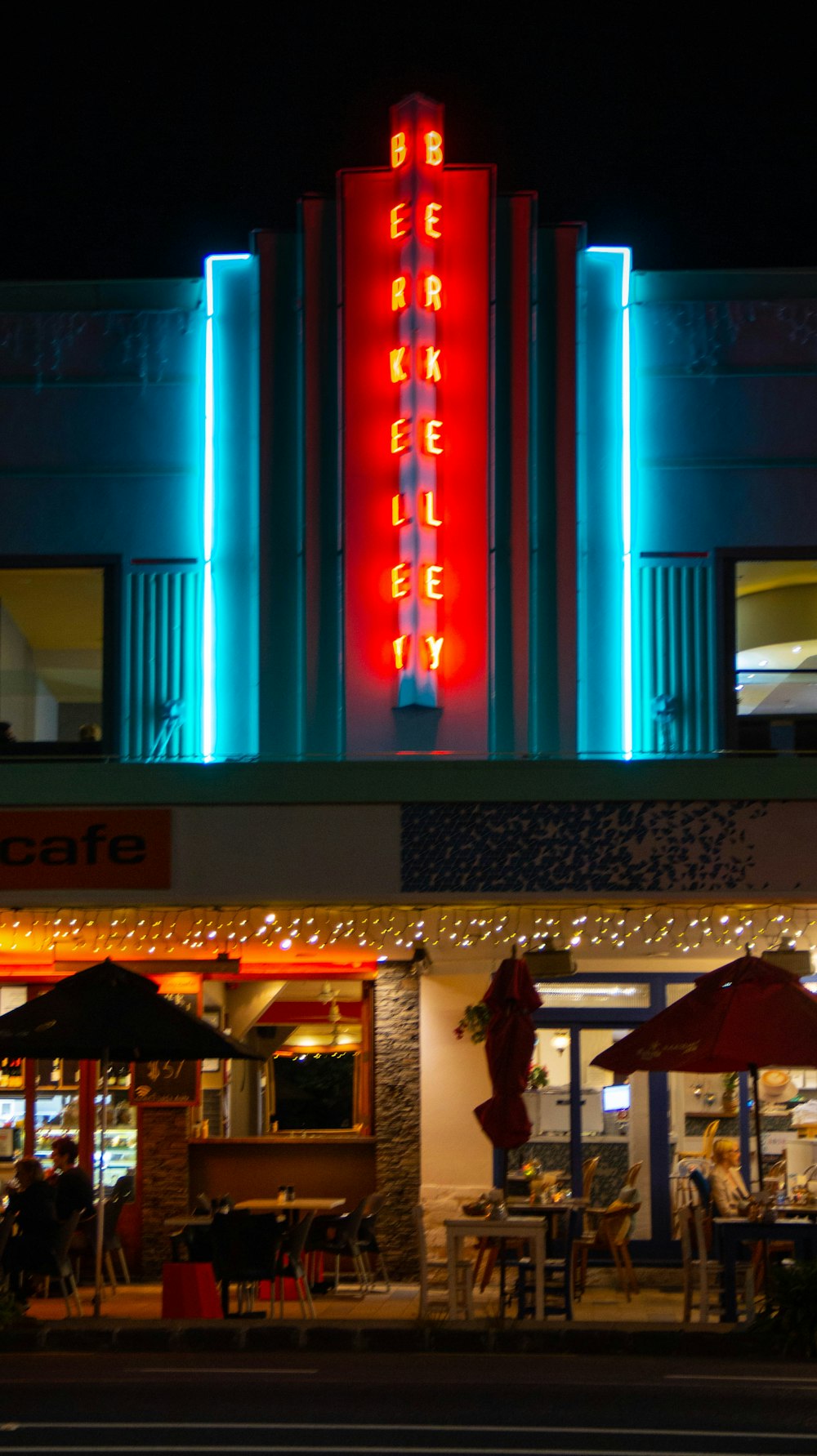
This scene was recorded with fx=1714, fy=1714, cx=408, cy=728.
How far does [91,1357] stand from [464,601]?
748cm

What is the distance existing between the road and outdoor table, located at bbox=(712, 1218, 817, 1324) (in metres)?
1.07

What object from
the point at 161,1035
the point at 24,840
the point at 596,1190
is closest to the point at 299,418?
the point at 24,840

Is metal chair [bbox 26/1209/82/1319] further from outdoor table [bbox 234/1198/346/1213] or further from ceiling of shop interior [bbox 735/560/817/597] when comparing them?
ceiling of shop interior [bbox 735/560/817/597]

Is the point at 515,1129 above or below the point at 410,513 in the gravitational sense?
below

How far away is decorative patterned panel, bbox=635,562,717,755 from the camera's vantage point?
16.6 m

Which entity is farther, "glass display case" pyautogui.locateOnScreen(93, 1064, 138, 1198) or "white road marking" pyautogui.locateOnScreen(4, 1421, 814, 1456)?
"glass display case" pyautogui.locateOnScreen(93, 1064, 138, 1198)

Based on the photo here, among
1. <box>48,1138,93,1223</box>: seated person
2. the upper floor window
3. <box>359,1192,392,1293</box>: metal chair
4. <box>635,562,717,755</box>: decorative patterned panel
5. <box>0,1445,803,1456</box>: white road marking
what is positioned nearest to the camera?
<box>0,1445,803,1456</box>: white road marking

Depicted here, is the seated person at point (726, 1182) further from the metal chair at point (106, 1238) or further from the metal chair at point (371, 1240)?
the metal chair at point (106, 1238)

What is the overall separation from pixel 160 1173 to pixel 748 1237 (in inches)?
269

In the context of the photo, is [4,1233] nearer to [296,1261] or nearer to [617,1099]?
[296,1261]

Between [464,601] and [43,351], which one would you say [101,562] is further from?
[464,601]

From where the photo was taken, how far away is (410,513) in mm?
16125

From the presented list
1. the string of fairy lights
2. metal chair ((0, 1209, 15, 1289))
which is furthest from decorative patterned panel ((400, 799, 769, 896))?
metal chair ((0, 1209, 15, 1289))

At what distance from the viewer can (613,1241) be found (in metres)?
15.9
